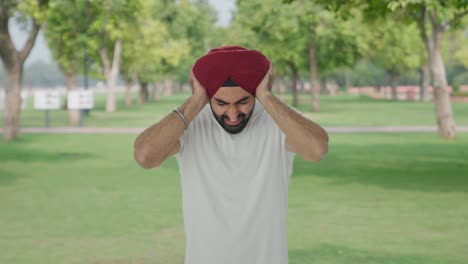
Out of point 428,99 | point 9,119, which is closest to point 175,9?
point 428,99

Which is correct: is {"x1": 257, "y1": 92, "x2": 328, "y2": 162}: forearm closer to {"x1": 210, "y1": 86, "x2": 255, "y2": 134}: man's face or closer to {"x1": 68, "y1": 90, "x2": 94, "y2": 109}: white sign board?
{"x1": 210, "y1": 86, "x2": 255, "y2": 134}: man's face

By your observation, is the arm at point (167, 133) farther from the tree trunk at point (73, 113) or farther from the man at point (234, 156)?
the tree trunk at point (73, 113)

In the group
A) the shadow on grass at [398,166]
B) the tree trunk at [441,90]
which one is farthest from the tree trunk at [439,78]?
the shadow on grass at [398,166]

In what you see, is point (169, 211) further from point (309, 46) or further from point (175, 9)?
point (175, 9)

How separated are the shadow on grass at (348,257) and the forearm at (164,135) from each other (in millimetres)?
4601

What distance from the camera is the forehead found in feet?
9.18

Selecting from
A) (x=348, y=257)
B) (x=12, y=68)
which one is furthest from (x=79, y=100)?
(x=348, y=257)

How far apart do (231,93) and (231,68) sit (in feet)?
0.35

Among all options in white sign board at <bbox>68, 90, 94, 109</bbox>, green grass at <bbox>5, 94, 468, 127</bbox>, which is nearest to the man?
white sign board at <bbox>68, 90, 94, 109</bbox>

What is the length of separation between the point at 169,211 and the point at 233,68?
25.8 feet

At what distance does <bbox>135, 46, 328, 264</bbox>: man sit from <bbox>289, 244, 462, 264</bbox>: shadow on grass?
4503 millimetres

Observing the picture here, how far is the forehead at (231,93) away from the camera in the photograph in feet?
9.18

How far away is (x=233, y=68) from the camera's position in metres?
2.74

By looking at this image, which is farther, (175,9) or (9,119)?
(175,9)
